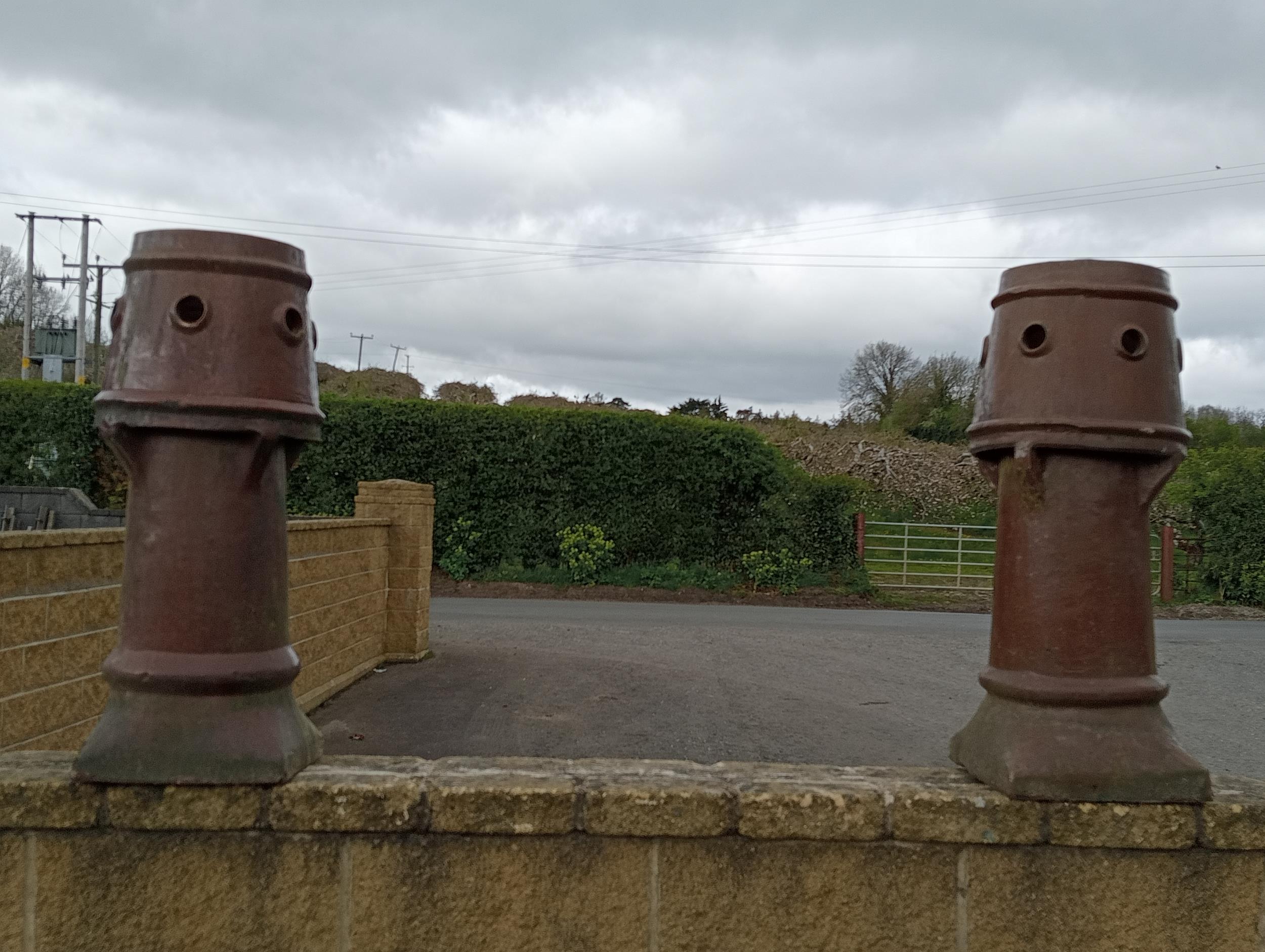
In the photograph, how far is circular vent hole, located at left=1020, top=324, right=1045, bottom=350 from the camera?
2.36 meters

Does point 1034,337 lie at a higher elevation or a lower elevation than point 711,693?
higher

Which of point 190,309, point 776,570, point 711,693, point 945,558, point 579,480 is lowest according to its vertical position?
point 711,693

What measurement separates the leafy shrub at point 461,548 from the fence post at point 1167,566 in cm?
1437

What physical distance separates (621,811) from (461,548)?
16.4m

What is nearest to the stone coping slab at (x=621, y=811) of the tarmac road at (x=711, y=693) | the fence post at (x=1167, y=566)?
the tarmac road at (x=711, y=693)

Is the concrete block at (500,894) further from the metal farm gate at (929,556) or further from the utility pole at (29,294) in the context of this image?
the utility pole at (29,294)

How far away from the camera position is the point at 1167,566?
784 inches

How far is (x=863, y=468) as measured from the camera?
27.7 m

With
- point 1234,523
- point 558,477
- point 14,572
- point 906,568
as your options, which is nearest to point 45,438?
point 558,477

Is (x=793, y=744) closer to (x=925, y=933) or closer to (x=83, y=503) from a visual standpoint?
(x=925, y=933)

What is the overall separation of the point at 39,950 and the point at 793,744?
5095 mm

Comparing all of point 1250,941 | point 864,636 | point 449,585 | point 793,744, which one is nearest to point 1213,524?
point 864,636

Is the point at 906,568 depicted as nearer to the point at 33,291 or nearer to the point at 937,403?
the point at 937,403

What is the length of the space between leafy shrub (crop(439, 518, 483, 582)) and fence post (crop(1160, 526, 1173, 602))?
47.1 feet
